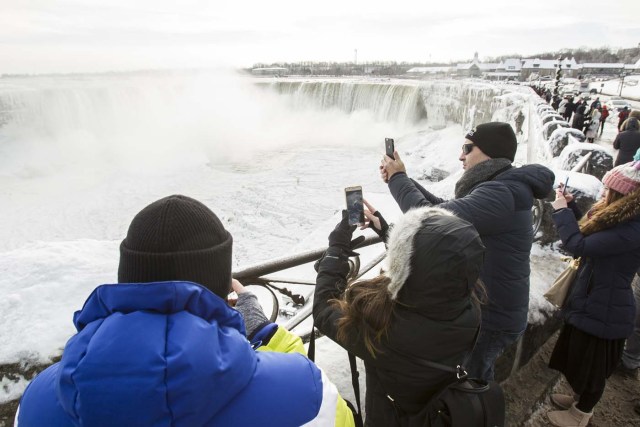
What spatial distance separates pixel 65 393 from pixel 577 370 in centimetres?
281

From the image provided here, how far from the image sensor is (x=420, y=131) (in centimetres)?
3247

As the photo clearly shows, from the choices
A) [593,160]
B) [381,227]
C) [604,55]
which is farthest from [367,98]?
[604,55]

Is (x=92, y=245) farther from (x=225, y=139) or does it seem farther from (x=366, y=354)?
(x=225, y=139)

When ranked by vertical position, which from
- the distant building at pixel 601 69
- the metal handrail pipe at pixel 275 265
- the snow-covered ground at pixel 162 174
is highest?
the distant building at pixel 601 69

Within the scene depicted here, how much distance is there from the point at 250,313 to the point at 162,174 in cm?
2303

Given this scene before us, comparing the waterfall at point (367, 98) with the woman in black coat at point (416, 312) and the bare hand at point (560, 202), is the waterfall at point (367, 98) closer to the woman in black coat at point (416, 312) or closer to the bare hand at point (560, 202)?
the bare hand at point (560, 202)

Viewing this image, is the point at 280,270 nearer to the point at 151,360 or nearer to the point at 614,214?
the point at 151,360

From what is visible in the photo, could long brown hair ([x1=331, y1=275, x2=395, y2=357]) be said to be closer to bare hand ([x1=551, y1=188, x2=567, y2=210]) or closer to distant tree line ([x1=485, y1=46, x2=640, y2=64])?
bare hand ([x1=551, y1=188, x2=567, y2=210])

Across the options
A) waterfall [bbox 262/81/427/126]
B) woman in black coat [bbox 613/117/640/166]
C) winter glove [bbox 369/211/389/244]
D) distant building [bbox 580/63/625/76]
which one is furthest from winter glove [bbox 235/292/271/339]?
distant building [bbox 580/63/625/76]

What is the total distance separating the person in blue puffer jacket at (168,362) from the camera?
0.77m

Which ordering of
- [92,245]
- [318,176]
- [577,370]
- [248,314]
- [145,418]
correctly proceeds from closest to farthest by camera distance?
1. [145,418]
2. [248,314]
3. [577,370]
4. [92,245]
5. [318,176]

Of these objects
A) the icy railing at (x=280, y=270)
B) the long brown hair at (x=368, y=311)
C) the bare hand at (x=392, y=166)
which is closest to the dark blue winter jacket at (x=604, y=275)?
the bare hand at (x=392, y=166)

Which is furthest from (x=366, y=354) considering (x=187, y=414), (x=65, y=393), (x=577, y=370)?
(x=577, y=370)

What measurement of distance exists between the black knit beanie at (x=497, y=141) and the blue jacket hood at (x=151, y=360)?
1824mm
